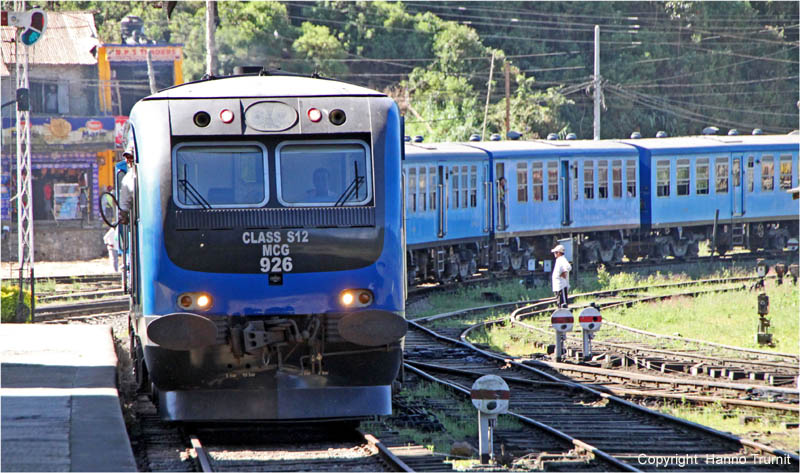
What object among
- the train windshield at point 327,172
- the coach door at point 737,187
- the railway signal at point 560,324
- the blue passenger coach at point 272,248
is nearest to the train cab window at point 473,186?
the coach door at point 737,187

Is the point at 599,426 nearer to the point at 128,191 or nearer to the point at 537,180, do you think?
the point at 128,191

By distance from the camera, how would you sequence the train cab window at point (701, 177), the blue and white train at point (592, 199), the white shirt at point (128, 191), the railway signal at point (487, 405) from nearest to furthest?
the railway signal at point (487, 405) → the white shirt at point (128, 191) → the blue and white train at point (592, 199) → the train cab window at point (701, 177)

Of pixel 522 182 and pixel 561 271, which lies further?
pixel 522 182

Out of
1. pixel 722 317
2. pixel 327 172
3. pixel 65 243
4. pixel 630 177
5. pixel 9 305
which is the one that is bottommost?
pixel 65 243

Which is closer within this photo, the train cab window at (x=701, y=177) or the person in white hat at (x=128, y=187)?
the person in white hat at (x=128, y=187)

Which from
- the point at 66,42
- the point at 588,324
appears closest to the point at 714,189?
the point at 588,324

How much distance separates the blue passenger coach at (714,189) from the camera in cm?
3127

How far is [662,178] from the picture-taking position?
3138 centimetres

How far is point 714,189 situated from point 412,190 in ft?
38.2

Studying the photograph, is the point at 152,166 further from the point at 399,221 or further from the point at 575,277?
the point at 575,277

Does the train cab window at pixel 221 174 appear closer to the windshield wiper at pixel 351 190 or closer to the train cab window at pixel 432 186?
the windshield wiper at pixel 351 190

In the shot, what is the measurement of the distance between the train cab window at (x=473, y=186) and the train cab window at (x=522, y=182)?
1609 mm

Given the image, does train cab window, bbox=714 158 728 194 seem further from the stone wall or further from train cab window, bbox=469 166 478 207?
the stone wall

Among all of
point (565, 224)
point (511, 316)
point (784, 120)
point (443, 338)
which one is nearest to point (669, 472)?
point (443, 338)
